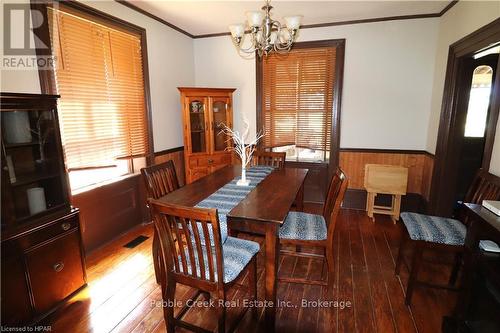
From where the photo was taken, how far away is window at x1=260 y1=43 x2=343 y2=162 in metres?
3.74

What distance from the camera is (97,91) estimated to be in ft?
8.70

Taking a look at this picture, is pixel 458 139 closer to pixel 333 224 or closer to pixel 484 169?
pixel 484 169

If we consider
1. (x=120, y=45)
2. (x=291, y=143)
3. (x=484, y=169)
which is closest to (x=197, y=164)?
(x=291, y=143)

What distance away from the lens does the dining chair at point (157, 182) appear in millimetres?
2102

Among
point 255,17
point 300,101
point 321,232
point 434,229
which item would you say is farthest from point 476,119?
point 255,17

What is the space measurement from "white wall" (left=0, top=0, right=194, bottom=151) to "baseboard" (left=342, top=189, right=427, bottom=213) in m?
2.65

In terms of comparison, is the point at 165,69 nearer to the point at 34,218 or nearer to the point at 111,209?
the point at 111,209

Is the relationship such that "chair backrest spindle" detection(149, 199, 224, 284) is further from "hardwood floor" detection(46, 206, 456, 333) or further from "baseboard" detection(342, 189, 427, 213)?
"baseboard" detection(342, 189, 427, 213)

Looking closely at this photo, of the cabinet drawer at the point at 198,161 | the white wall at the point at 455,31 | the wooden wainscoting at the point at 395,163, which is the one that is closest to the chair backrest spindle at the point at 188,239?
the white wall at the point at 455,31

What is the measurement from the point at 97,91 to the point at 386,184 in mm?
3446

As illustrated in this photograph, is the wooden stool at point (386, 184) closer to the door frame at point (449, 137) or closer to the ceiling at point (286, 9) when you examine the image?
the door frame at point (449, 137)

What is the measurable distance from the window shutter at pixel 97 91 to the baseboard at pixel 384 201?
2.91 m

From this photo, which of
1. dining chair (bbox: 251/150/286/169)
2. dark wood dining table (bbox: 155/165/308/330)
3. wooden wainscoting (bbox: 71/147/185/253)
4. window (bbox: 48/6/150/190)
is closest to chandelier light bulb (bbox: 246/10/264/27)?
dark wood dining table (bbox: 155/165/308/330)

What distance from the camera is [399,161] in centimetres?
367
